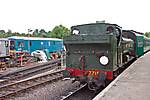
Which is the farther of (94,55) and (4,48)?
(4,48)

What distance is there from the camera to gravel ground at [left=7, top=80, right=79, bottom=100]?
383 inches

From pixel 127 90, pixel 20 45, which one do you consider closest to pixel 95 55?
pixel 127 90

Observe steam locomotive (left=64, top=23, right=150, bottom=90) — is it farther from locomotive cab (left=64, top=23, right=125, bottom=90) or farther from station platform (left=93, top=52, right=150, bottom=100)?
station platform (left=93, top=52, right=150, bottom=100)

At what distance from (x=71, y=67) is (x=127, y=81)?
7.13ft

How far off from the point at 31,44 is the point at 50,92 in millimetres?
21418

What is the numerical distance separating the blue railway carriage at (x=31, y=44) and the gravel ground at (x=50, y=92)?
1646cm

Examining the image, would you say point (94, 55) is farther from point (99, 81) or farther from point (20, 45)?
point (20, 45)

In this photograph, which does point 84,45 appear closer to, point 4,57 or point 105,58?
point 105,58

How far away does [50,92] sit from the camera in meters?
10.6

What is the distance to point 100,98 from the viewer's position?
643cm

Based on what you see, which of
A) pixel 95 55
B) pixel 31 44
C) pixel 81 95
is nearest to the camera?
pixel 95 55

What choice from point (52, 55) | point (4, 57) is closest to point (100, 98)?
point (4, 57)

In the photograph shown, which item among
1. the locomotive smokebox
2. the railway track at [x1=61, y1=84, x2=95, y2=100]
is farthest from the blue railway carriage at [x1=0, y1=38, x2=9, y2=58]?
the locomotive smokebox

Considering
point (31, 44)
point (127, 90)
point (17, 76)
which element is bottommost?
point (17, 76)
